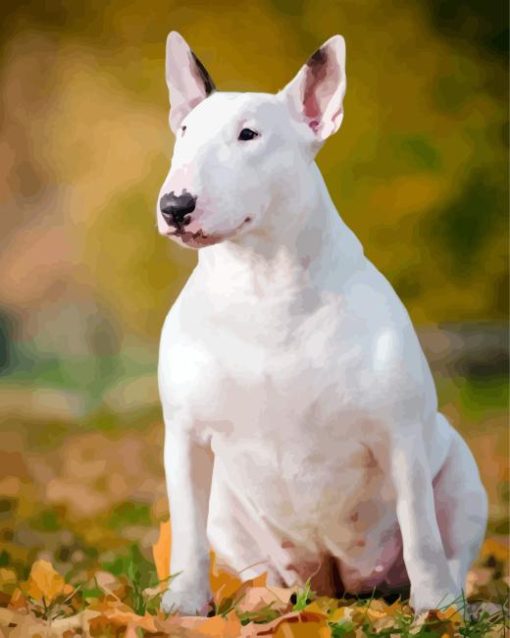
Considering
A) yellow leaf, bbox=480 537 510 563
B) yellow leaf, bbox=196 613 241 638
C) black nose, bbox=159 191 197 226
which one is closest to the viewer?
black nose, bbox=159 191 197 226

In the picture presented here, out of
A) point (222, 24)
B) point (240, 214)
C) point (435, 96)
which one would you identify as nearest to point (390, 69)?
point (435, 96)

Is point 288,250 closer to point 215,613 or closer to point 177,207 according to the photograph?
point 177,207

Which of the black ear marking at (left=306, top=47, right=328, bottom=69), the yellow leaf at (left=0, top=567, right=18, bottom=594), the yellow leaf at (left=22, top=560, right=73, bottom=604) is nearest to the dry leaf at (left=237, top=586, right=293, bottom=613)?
the yellow leaf at (left=22, top=560, right=73, bottom=604)

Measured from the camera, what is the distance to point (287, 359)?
5.77ft

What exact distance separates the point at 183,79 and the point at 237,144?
199 millimetres

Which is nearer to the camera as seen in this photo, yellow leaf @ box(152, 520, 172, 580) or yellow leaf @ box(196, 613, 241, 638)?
yellow leaf @ box(196, 613, 241, 638)

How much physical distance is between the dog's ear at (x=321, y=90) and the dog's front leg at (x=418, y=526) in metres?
0.48

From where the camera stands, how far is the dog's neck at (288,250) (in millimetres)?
1748

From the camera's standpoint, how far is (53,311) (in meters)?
2.92

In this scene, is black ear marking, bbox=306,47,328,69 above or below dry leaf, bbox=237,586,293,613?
above

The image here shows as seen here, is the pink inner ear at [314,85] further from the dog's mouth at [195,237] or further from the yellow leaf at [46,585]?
the yellow leaf at [46,585]

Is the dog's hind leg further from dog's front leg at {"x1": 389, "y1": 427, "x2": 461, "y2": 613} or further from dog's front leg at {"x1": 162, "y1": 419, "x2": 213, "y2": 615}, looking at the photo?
dog's front leg at {"x1": 162, "y1": 419, "x2": 213, "y2": 615}

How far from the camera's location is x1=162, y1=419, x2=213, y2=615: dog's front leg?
6.02 feet

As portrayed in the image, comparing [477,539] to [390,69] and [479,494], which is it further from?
[390,69]
